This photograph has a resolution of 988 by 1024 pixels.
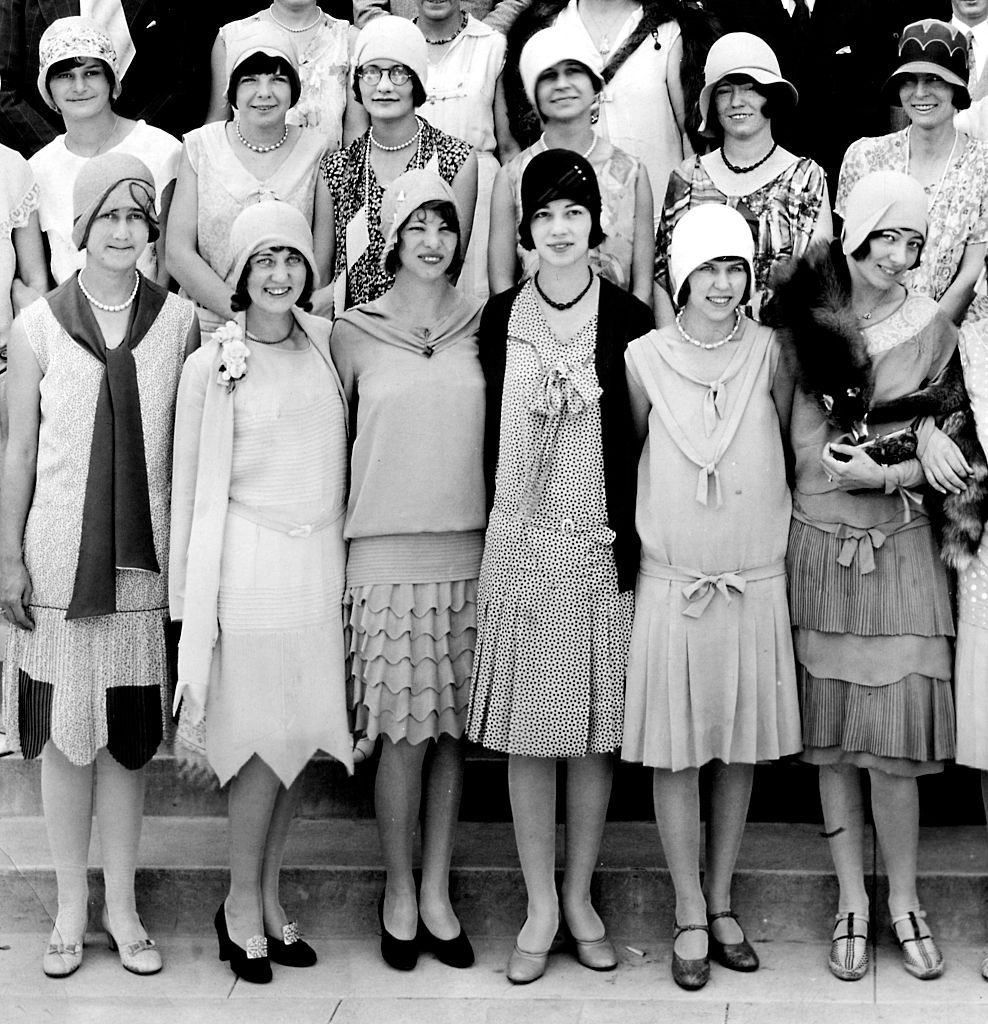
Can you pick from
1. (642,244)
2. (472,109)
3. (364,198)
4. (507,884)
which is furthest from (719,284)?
(507,884)

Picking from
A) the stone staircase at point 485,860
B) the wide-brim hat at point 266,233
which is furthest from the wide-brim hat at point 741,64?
the stone staircase at point 485,860

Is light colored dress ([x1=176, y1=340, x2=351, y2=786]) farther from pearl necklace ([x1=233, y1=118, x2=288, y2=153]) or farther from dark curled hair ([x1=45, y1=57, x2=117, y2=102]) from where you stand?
dark curled hair ([x1=45, y1=57, x2=117, y2=102])

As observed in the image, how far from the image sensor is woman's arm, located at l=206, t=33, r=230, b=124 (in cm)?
639

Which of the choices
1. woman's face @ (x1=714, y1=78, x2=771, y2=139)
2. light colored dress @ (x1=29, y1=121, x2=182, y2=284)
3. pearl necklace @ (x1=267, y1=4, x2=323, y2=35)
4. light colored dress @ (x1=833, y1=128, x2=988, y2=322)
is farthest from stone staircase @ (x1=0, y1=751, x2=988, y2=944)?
pearl necklace @ (x1=267, y1=4, x2=323, y2=35)

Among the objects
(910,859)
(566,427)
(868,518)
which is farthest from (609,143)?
(910,859)

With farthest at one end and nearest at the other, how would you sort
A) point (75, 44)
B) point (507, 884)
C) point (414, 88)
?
point (75, 44) → point (414, 88) → point (507, 884)

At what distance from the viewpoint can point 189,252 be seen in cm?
575

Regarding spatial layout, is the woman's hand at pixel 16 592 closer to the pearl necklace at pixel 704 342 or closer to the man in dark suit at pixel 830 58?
the pearl necklace at pixel 704 342

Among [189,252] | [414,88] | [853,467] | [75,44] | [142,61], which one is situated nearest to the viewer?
[853,467]

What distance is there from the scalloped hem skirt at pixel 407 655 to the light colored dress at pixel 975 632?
135cm

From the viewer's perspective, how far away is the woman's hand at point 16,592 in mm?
5012

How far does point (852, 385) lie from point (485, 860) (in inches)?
70.5

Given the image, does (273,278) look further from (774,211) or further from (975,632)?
(975,632)

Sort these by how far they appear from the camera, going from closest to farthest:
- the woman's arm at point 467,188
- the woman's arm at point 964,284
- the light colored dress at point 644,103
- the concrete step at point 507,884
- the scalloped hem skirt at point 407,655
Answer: the scalloped hem skirt at point 407,655
the concrete step at point 507,884
the woman's arm at point 964,284
the woman's arm at point 467,188
the light colored dress at point 644,103
